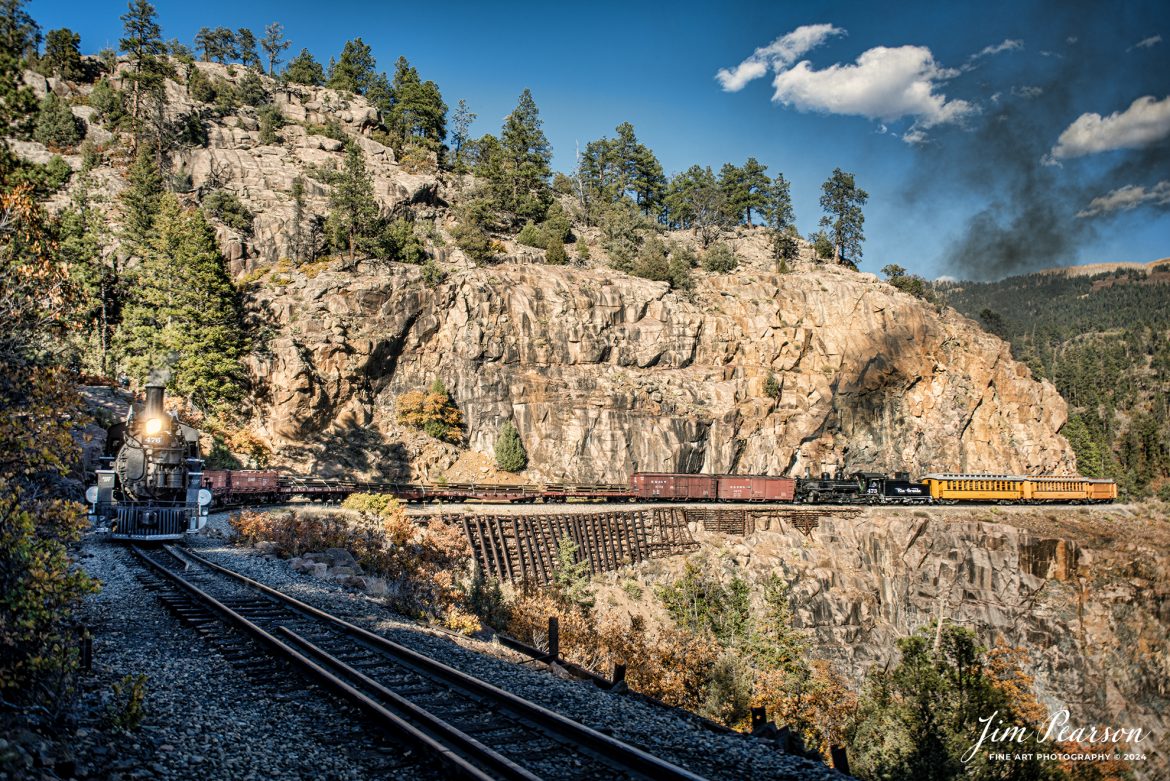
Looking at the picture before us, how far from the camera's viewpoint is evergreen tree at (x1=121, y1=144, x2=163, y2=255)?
54.2 m

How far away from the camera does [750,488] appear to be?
1914 inches

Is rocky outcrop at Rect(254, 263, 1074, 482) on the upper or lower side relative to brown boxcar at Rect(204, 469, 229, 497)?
upper

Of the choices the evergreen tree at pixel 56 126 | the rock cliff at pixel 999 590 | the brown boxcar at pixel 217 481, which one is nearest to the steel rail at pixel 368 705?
the brown boxcar at pixel 217 481

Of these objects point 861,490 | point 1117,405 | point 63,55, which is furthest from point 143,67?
point 1117,405

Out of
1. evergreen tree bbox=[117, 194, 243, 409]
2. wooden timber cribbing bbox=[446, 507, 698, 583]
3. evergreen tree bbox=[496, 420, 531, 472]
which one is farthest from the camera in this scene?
evergreen tree bbox=[496, 420, 531, 472]

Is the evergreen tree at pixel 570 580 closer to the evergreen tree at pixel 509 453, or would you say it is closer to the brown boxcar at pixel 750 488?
the brown boxcar at pixel 750 488

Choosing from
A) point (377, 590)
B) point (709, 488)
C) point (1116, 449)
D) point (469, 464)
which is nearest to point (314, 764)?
point (377, 590)

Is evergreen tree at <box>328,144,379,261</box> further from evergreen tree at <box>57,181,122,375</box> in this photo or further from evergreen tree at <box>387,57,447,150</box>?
evergreen tree at <box>387,57,447,150</box>

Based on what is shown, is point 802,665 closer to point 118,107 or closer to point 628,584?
point 628,584

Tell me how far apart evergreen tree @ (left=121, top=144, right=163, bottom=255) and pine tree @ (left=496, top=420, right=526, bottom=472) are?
32.6 meters

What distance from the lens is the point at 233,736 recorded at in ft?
27.4

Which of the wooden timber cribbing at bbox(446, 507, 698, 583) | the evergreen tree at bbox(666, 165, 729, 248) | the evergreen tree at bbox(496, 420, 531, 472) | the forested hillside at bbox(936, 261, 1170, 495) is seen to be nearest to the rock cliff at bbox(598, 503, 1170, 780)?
the wooden timber cribbing at bbox(446, 507, 698, 583)

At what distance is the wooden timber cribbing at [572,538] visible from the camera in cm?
3538

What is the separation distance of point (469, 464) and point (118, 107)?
193ft
